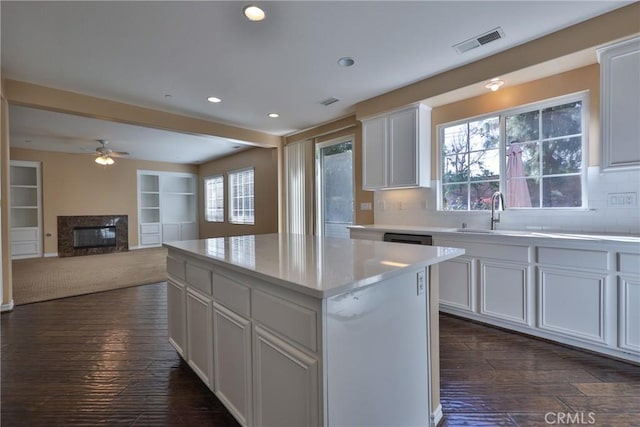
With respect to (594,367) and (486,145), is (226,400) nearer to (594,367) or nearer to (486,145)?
(594,367)

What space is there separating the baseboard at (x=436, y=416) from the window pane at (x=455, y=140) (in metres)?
2.91

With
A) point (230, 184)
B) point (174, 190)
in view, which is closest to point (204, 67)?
point (230, 184)

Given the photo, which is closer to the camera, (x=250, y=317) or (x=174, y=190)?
(x=250, y=317)

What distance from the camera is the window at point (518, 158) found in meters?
2.82

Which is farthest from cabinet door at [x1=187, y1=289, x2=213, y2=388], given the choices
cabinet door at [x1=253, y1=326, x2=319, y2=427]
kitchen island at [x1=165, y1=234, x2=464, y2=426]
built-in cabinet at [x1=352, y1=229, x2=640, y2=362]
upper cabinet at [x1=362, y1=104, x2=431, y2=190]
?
upper cabinet at [x1=362, y1=104, x2=431, y2=190]

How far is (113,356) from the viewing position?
2.41 metres

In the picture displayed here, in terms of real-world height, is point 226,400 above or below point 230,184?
below

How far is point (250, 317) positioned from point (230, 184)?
7124 mm

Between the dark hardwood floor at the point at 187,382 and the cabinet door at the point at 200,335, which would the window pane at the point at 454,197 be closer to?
the dark hardwood floor at the point at 187,382

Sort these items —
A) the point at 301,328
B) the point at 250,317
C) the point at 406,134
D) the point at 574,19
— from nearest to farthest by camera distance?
the point at 301,328, the point at 250,317, the point at 574,19, the point at 406,134

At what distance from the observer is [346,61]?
2.95 metres

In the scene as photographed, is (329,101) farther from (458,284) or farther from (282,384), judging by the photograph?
(282,384)

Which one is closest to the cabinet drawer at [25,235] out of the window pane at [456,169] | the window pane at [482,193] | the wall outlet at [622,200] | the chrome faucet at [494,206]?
the window pane at [456,169]

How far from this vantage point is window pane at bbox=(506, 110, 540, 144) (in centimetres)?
303
